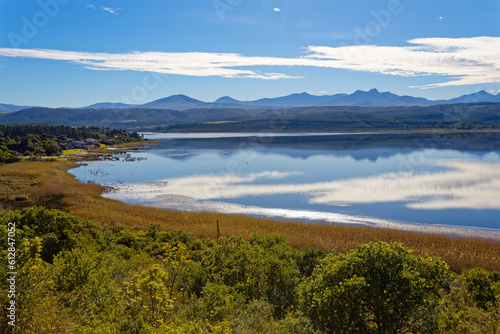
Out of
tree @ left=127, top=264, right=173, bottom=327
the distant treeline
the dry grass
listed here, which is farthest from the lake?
tree @ left=127, top=264, right=173, bottom=327

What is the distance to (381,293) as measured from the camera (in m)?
8.36

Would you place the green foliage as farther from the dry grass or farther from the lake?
the lake

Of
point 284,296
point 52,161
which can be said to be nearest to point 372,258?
point 284,296

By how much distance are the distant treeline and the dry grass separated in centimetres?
4712

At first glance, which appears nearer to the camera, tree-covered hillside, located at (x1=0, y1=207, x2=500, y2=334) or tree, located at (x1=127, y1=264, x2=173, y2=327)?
tree-covered hillside, located at (x1=0, y1=207, x2=500, y2=334)

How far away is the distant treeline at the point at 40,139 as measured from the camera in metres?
104

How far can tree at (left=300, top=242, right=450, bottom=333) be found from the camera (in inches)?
323

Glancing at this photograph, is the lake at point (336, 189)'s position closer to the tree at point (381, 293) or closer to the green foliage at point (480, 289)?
the green foliage at point (480, 289)

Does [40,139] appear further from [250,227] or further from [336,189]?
[250,227]

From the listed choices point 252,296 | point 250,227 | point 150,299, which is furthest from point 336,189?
point 150,299

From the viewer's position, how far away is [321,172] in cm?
7281

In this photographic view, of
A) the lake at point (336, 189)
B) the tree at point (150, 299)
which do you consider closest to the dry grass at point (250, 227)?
the lake at point (336, 189)

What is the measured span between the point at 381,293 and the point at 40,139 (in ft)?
512

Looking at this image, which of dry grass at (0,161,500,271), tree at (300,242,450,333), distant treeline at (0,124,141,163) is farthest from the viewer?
distant treeline at (0,124,141,163)
